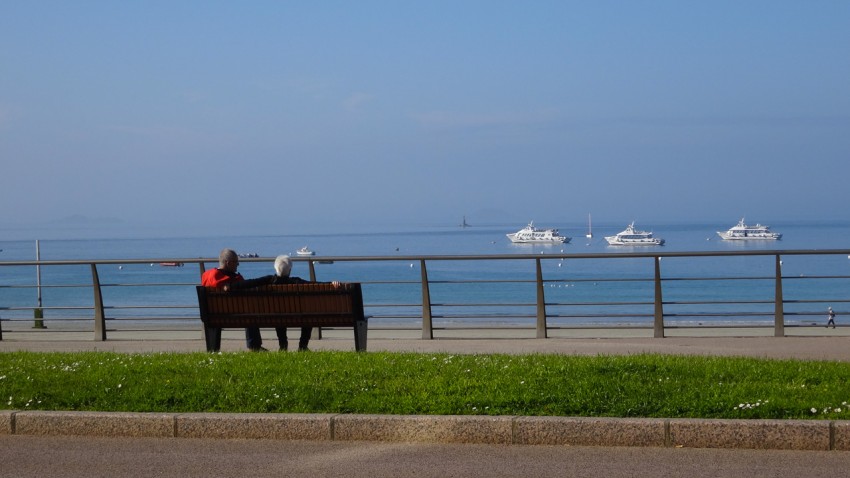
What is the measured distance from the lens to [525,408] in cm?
852

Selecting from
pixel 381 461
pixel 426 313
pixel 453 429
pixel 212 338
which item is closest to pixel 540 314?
pixel 426 313

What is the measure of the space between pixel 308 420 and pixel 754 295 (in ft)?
242

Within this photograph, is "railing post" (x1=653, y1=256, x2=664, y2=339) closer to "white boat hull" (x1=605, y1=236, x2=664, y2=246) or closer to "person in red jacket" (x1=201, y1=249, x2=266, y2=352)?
"person in red jacket" (x1=201, y1=249, x2=266, y2=352)

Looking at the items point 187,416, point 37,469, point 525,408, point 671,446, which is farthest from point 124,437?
point 671,446

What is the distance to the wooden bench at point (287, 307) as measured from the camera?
40.8ft

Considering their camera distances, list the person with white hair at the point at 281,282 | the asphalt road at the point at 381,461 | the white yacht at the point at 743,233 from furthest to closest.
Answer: the white yacht at the point at 743,233 < the person with white hair at the point at 281,282 < the asphalt road at the point at 381,461

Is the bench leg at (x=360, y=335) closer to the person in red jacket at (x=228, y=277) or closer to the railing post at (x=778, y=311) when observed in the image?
the person in red jacket at (x=228, y=277)

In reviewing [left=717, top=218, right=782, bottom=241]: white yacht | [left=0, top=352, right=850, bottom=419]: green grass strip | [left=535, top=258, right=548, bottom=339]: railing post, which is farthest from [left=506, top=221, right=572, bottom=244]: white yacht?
[left=0, top=352, right=850, bottom=419]: green grass strip

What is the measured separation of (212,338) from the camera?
42.9 feet

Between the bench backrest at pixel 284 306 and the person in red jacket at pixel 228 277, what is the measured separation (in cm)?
57

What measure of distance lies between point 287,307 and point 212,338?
43.2 inches

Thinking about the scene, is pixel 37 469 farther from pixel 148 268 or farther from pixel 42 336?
pixel 148 268

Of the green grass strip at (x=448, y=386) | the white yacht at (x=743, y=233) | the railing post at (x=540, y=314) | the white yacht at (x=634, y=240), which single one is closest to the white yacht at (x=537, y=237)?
the white yacht at (x=634, y=240)

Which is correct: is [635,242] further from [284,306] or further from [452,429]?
[452,429]
